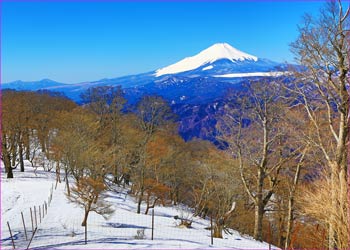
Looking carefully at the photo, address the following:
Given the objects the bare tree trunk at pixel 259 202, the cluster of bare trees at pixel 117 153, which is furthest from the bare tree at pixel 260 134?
the cluster of bare trees at pixel 117 153

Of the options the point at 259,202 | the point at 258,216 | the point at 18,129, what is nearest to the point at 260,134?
the point at 259,202

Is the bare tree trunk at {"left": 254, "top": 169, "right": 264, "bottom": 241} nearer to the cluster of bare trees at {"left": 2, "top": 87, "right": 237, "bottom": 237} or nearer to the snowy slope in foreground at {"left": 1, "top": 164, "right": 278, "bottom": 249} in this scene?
the snowy slope in foreground at {"left": 1, "top": 164, "right": 278, "bottom": 249}

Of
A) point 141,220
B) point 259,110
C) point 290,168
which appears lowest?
point 141,220

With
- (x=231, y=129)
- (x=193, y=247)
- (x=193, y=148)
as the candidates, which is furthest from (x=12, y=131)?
(x=193, y=148)

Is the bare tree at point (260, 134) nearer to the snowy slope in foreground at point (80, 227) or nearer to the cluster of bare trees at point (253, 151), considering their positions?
the cluster of bare trees at point (253, 151)

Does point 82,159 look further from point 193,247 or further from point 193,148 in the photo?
point 193,148

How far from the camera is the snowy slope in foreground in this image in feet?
41.6

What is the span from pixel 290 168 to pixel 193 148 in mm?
32718

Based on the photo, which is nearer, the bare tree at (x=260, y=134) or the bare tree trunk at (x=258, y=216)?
the bare tree at (x=260, y=134)

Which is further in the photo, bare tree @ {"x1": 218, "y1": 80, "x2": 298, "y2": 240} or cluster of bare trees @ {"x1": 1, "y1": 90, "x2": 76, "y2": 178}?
cluster of bare trees @ {"x1": 1, "y1": 90, "x2": 76, "y2": 178}

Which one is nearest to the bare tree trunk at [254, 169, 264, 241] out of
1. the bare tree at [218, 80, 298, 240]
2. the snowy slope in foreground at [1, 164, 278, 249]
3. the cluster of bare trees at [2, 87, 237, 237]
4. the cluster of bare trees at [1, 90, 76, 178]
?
the bare tree at [218, 80, 298, 240]

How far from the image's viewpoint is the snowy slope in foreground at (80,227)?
12.7 metres

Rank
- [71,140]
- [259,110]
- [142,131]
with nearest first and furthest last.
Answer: [259,110], [71,140], [142,131]

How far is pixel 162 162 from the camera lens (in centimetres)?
2973
